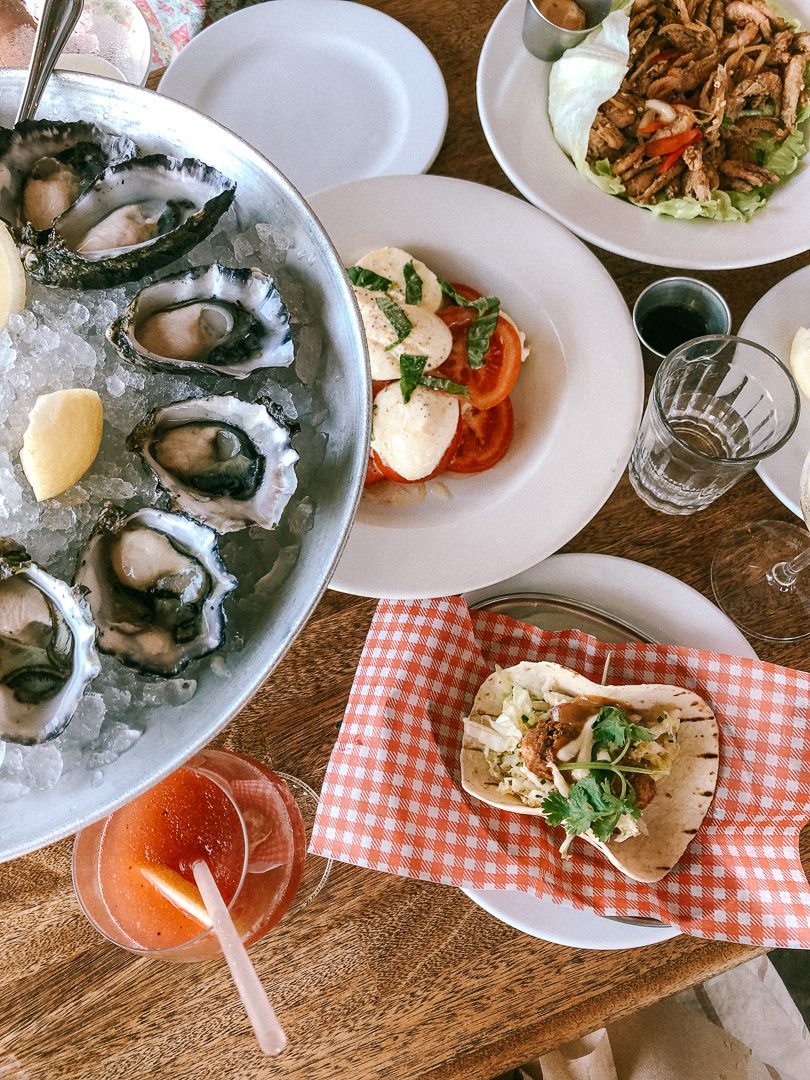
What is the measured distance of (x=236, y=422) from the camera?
71cm

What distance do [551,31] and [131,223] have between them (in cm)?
76

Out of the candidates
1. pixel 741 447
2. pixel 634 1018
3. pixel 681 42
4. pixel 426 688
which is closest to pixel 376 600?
pixel 426 688

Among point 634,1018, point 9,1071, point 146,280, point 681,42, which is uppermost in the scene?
point 681,42

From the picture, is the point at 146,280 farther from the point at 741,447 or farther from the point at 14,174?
the point at 741,447

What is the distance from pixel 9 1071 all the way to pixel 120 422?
0.83 m

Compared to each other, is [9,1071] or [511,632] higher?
[511,632]

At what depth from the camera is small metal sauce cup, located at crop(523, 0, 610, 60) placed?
1146mm

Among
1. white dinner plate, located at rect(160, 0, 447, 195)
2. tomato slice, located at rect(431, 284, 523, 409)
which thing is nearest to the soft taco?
tomato slice, located at rect(431, 284, 523, 409)

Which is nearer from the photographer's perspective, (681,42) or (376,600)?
(376,600)

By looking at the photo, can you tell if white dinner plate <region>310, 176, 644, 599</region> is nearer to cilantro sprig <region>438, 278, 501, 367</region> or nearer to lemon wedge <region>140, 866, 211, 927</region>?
cilantro sprig <region>438, 278, 501, 367</region>

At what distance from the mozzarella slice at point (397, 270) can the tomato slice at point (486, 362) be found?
32 millimetres

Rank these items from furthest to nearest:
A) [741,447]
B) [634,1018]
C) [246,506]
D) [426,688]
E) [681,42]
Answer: [634,1018] → [681,42] → [741,447] → [426,688] → [246,506]

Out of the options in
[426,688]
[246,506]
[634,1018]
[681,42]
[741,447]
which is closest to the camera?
[246,506]

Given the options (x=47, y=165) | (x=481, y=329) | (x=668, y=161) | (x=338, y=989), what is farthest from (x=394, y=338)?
(x=338, y=989)
